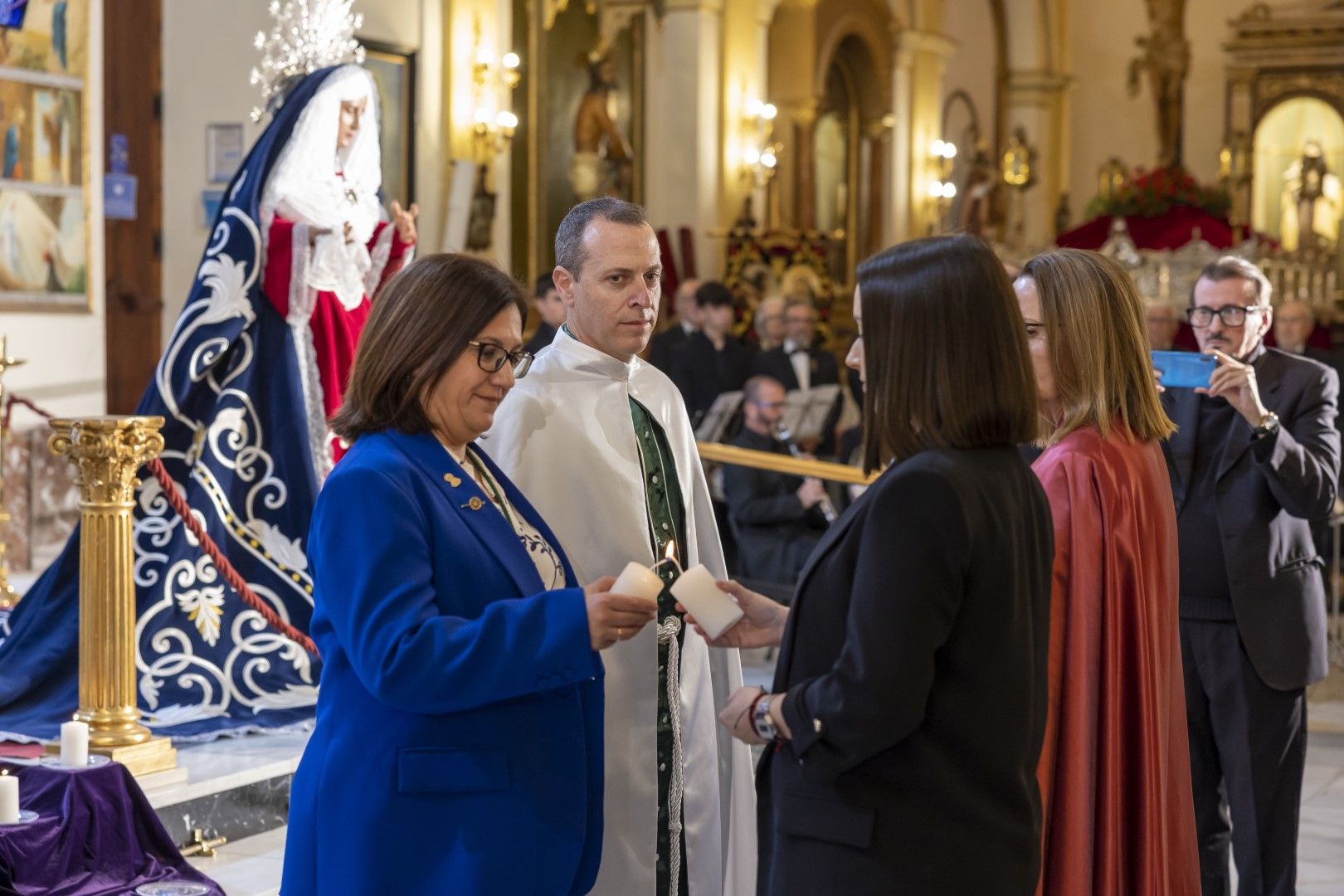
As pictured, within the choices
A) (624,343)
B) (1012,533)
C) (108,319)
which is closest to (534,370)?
(624,343)

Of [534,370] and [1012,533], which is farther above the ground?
[534,370]

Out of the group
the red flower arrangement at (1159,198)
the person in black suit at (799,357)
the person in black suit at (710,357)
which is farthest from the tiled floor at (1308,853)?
the red flower arrangement at (1159,198)

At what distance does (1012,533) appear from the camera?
219cm

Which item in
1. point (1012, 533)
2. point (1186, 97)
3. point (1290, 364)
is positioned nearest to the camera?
point (1012, 533)

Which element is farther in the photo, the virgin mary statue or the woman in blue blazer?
the virgin mary statue

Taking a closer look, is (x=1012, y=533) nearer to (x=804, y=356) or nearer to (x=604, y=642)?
(x=604, y=642)

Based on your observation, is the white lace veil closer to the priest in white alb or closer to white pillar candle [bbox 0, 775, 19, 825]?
white pillar candle [bbox 0, 775, 19, 825]

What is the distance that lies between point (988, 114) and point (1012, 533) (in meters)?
19.7

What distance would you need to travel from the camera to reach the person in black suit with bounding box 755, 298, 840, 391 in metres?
9.88

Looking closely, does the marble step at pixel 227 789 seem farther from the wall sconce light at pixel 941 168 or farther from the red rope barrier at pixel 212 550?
the wall sconce light at pixel 941 168

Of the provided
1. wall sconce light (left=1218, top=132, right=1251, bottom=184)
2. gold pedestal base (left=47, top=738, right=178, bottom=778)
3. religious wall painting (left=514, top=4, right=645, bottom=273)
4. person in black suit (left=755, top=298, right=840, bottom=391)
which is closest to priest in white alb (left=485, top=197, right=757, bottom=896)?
gold pedestal base (left=47, top=738, right=178, bottom=778)

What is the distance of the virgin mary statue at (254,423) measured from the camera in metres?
5.55

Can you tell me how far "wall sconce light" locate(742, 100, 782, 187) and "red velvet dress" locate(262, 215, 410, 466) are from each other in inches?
315

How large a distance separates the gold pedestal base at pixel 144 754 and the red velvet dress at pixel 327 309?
1.34 meters
